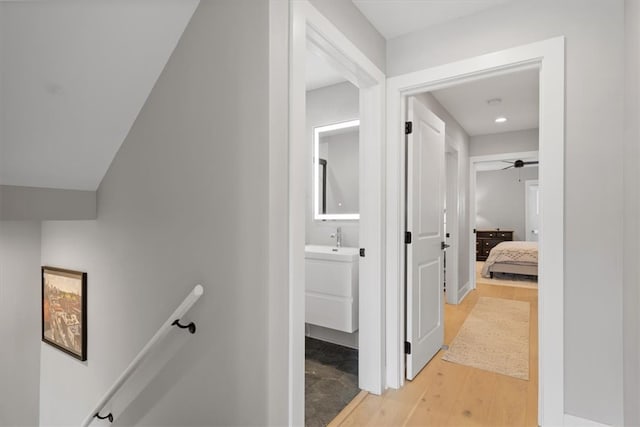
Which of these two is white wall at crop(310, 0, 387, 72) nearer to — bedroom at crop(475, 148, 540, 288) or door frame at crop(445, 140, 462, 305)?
door frame at crop(445, 140, 462, 305)

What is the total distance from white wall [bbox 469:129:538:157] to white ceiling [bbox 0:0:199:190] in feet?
15.9

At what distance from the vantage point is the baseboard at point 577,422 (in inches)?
65.9

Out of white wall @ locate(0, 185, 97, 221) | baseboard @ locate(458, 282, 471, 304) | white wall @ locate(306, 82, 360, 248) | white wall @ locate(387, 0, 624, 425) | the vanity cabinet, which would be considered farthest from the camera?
the vanity cabinet

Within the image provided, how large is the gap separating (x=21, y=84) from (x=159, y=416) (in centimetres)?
180

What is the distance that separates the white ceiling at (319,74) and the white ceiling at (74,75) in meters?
1.28

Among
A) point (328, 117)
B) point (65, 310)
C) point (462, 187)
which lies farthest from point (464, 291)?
point (65, 310)

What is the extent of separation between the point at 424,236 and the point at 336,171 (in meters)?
1.13

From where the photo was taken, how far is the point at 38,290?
2834mm

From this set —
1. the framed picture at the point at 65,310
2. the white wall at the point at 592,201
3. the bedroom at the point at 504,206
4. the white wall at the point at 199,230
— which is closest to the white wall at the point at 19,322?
the framed picture at the point at 65,310

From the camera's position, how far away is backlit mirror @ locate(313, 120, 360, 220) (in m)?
3.15

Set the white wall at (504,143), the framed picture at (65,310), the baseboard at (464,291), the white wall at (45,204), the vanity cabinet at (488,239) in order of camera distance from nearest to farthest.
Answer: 1. the white wall at (45,204)
2. the framed picture at (65,310)
3. the baseboard at (464,291)
4. the white wall at (504,143)
5. the vanity cabinet at (488,239)

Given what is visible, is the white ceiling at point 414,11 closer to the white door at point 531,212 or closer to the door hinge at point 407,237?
the door hinge at point 407,237

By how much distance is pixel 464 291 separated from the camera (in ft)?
16.3

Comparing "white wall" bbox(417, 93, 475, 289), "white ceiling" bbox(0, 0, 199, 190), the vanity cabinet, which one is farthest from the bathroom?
the vanity cabinet
